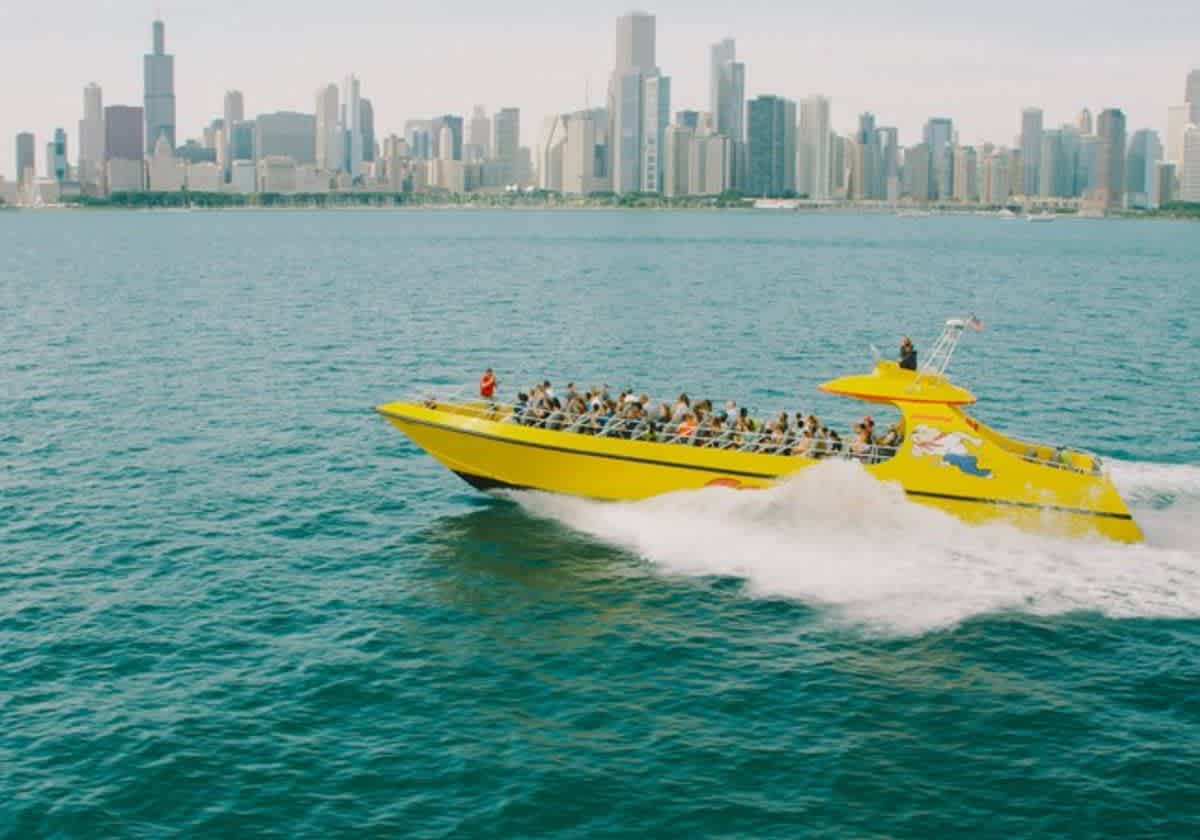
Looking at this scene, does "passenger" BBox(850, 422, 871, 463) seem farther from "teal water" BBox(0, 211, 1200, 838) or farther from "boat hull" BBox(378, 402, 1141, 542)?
"teal water" BBox(0, 211, 1200, 838)

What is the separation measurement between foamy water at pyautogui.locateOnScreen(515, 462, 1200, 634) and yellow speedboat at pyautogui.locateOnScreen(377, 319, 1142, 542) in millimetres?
338

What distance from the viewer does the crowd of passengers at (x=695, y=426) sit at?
27.8 metres

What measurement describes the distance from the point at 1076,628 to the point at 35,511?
2247cm

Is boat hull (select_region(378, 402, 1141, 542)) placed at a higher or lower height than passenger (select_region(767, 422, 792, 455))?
lower

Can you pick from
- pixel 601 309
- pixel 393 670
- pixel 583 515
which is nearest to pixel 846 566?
pixel 583 515

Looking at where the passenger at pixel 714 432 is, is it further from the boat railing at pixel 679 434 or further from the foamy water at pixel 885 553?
the foamy water at pixel 885 553

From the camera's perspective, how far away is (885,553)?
25719 millimetres

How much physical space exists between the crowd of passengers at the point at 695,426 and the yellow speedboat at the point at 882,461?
0.15 m

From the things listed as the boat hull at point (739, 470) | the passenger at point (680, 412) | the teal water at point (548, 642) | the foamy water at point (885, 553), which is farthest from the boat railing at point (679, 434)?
the teal water at point (548, 642)

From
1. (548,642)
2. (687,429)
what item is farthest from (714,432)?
(548,642)

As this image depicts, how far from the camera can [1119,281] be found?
10912 centimetres

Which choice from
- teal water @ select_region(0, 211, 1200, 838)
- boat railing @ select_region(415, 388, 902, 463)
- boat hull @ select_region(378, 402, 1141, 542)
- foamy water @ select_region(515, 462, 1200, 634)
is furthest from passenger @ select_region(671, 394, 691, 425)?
teal water @ select_region(0, 211, 1200, 838)

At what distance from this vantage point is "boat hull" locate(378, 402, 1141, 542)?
86.0ft

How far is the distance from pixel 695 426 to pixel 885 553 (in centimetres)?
507
